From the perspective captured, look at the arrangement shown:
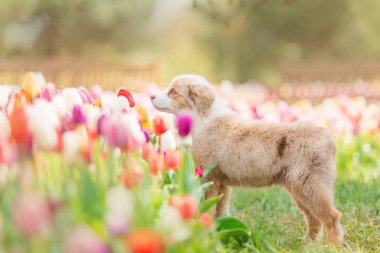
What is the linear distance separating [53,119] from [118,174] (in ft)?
1.50

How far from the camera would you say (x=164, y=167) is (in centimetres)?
329

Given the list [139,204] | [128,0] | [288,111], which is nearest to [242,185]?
[139,204]

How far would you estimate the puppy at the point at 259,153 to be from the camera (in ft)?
13.1

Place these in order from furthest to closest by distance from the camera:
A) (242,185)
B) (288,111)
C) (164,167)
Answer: (288,111)
(242,185)
(164,167)

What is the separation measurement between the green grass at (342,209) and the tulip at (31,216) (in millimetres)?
1555

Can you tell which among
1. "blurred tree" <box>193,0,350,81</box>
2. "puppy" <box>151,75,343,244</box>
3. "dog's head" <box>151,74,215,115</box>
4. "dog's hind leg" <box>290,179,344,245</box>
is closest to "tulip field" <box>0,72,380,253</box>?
"dog's hind leg" <box>290,179,344,245</box>

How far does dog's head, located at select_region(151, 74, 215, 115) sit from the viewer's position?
4465mm

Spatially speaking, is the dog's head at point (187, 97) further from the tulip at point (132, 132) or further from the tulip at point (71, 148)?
the tulip at point (71, 148)

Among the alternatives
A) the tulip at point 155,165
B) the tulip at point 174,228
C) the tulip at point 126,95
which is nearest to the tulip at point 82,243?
the tulip at point 174,228

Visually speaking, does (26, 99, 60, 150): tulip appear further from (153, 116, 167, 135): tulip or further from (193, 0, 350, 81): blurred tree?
(193, 0, 350, 81): blurred tree

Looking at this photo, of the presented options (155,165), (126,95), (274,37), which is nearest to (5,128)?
(155,165)

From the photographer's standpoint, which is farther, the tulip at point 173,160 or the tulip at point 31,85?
the tulip at point 31,85

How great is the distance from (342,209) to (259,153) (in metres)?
Result: 1.36

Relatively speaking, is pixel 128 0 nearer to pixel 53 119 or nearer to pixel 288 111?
pixel 288 111
